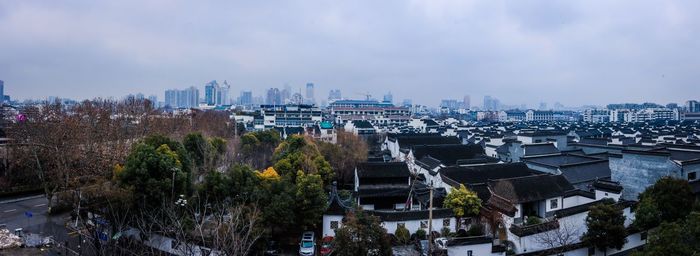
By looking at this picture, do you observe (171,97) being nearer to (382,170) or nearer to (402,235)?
(382,170)

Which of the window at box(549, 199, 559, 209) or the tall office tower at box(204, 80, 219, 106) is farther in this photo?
the tall office tower at box(204, 80, 219, 106)

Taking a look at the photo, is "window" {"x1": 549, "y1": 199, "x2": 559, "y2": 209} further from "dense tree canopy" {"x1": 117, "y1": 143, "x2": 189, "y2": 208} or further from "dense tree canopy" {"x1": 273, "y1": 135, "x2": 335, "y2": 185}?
"dense tree canopy" {"x1": 117, "y1": 143, "x2": 189, "y2": 208}

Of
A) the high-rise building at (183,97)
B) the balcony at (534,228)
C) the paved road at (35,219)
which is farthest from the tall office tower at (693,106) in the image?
the high-rise building at (183,97)

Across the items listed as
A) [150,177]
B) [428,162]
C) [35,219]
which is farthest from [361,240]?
[428,162]

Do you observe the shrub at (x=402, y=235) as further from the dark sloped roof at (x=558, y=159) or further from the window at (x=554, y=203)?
the dark sloped roof at (x=558, y=159)

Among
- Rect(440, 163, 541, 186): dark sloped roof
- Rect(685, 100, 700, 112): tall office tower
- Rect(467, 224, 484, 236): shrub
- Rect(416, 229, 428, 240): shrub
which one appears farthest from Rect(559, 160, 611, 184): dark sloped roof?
Rect(685, 100, 700, 112): tall office tower

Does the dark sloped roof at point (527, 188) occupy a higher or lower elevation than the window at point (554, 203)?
higher

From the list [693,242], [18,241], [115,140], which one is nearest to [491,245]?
[693,242]
